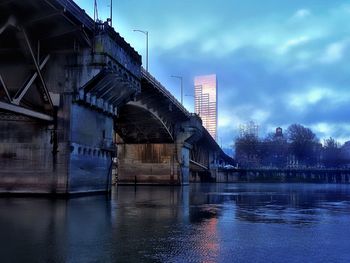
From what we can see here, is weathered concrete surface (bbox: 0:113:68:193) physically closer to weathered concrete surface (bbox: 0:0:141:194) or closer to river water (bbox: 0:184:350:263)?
weathered concrete surface (bbox: 0:0:141:194)

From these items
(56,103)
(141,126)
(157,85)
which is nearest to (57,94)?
(56,103)

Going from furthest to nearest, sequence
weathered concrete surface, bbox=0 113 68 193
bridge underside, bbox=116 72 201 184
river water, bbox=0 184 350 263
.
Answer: bridge underside, bbox=116 72 201 184 < weathered concrete surface, bbox=0 113 68 193 < river water, bbox=0 184 350 263

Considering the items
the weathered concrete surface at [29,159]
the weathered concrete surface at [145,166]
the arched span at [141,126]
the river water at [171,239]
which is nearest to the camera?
the river water at [171,239]

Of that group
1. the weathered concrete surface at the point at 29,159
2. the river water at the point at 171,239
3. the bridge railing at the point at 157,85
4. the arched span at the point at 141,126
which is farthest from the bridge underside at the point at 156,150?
the river water at the point at 171,239

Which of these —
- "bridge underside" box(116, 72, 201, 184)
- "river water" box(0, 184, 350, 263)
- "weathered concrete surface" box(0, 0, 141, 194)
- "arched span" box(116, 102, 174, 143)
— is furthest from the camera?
"bridge underside" box(116, 72, 201, 184)

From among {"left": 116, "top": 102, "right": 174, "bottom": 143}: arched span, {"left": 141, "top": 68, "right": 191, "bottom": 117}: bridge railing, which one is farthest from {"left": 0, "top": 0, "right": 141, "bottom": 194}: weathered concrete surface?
{"left": 116, "top": 102, "right": 174, "bottom": 143}: arched span

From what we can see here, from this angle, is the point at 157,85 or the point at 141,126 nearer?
the point at 157,85

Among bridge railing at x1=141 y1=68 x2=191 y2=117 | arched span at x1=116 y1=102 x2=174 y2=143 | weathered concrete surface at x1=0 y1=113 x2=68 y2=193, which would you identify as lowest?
weathered concrete surface at x1=0 y1=113 x2=68 y2=193

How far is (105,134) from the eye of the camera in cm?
4872

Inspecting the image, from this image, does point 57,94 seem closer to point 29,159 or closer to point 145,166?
point 29,159

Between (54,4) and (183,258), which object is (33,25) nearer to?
(54,4)

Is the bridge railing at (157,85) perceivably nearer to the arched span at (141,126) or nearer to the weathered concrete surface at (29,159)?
the arched span at (141,126)

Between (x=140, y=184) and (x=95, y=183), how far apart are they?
45.7m

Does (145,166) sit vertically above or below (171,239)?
above
